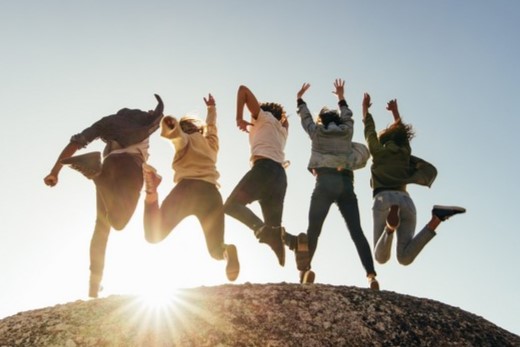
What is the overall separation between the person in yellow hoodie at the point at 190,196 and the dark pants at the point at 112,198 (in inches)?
15.7

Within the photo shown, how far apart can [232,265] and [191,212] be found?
34.2 inches

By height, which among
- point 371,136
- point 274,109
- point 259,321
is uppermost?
point 274,109

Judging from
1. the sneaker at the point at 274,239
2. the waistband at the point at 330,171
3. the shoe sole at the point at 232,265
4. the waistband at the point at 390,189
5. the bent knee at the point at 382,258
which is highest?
the waistband at the point at 330,171

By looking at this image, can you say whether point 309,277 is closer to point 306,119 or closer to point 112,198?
point 306,119

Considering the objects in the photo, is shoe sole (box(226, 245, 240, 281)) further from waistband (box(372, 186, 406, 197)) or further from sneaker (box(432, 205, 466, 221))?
sneaker (box(432, 205, 466, 221))

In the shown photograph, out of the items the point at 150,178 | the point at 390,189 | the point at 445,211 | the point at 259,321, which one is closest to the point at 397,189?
the point at 390,189

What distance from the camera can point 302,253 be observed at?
627 cm

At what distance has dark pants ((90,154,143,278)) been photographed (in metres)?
6.37

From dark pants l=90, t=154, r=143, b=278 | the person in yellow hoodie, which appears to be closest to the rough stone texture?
the person in yellow hoodie

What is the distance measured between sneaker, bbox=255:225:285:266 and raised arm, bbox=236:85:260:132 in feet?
5.44

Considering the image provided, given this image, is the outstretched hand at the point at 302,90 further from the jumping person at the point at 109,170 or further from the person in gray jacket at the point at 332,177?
the jumping person at the point at 109,170

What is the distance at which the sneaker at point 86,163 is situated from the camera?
246 inches

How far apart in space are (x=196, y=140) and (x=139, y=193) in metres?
1.05

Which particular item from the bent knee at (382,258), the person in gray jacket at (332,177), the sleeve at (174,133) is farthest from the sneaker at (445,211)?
the sleeve at (174,133)
